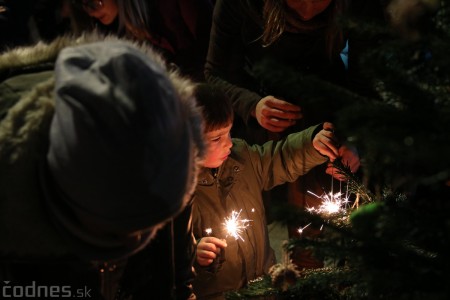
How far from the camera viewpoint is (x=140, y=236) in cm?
134

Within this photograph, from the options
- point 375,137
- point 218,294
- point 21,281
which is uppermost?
point 375,137

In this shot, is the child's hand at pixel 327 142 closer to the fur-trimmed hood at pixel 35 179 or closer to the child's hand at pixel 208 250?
the child's hand at pixel 208 250

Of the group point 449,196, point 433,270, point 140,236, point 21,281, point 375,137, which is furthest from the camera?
point 449,196

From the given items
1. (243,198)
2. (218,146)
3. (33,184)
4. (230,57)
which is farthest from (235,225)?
(33,184)

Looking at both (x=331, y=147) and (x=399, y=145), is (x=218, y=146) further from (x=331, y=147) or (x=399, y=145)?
(x=399, y=145)

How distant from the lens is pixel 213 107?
9.07ft

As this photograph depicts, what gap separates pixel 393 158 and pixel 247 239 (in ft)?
6.03

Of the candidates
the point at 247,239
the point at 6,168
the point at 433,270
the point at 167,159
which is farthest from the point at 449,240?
the point at 247,239

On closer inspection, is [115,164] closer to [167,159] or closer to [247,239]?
[167,159]

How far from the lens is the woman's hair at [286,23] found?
9.33ft

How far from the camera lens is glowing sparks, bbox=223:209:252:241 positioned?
277 cm

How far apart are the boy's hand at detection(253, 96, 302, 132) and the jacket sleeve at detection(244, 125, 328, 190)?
3.9 inches

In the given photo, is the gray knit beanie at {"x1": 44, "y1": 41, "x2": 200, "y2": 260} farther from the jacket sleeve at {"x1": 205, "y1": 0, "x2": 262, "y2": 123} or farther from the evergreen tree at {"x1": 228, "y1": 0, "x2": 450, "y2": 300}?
the jacket sleeve at {"x1": 205, "y1": 0, "x2": 262, "y2": 123}

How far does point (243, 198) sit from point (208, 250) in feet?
1.52
